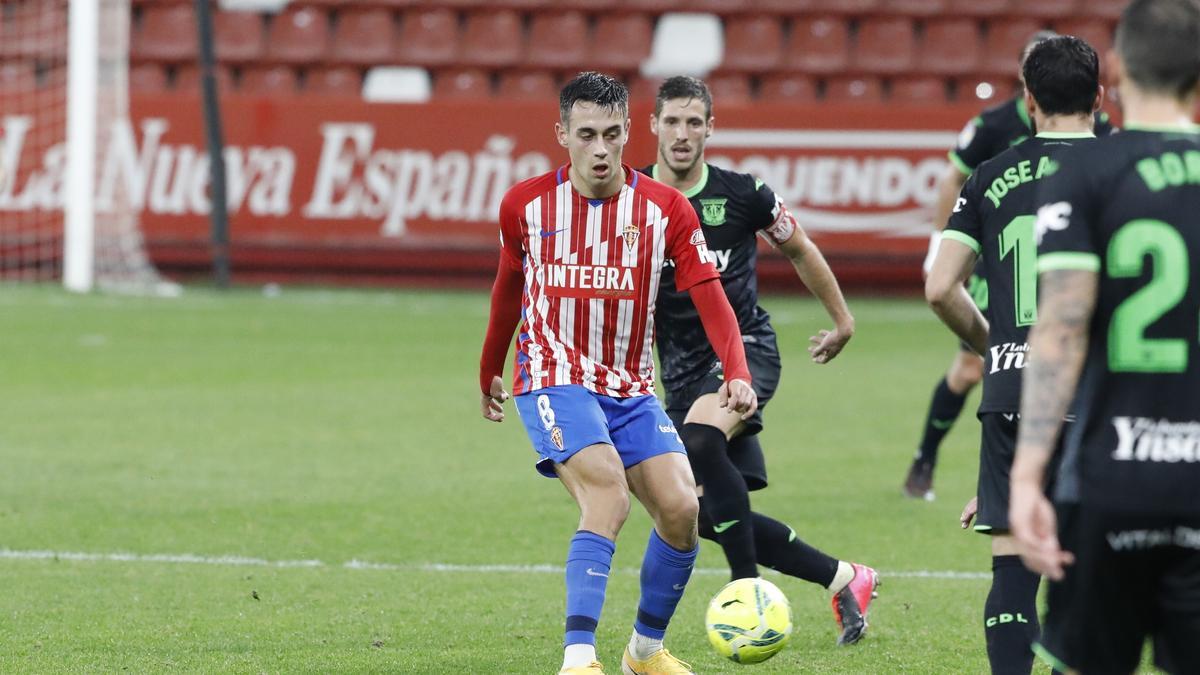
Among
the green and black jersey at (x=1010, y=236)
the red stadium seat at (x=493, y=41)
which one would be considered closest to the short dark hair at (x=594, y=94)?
the green and black jersey at (x=1010, y=236)

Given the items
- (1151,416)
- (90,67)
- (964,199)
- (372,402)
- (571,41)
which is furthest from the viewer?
(571,41)

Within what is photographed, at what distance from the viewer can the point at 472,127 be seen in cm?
1892

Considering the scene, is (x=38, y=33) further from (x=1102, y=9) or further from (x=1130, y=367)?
(x=1130, y=367)

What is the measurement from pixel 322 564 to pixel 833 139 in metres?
12.5

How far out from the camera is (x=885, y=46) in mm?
20891

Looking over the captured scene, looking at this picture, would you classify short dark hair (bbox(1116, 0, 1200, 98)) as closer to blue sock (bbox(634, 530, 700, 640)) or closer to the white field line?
blue sock (bbox(634, 530, 700, 640))

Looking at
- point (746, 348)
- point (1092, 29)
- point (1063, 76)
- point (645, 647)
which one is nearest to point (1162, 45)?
point (1063, 76)

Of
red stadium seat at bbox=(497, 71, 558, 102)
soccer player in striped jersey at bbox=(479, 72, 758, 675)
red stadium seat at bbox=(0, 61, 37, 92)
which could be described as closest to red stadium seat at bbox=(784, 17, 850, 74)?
red stadium seat at bbox=(497, 71, 558, 102)

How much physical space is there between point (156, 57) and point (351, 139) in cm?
338

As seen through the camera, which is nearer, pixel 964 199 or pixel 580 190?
pixel 964 199

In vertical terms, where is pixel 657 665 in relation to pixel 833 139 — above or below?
below

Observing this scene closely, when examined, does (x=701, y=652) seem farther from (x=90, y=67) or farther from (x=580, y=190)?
(x=90, y=67)

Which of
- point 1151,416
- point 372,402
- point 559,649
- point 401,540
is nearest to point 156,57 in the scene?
point 372,402

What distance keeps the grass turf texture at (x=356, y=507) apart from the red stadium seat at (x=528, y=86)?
5.39m
